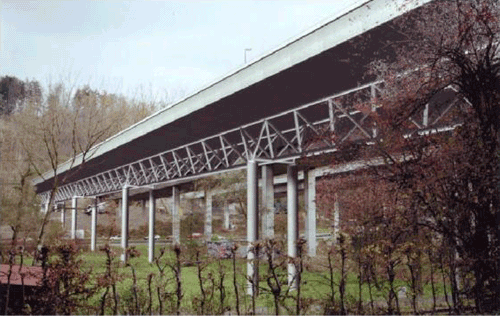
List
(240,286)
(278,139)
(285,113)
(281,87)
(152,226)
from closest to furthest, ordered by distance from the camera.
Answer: (281,87) < (240,286) < (285,113) < (278,139) < (152,226)

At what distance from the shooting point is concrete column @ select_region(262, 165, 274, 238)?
46.4ft

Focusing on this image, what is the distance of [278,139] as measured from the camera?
45.6 feet

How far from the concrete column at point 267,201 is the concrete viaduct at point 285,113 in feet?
0.10

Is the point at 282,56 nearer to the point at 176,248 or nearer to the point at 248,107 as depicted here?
the point at 248,107

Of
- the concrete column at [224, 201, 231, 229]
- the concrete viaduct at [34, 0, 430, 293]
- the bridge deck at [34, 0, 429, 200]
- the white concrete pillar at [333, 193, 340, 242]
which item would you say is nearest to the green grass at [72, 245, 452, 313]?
the concrete viaduct at [34, 0, 430, 293]

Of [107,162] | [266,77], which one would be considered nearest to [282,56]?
[266,77]

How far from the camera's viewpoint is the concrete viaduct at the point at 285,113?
26.0ft

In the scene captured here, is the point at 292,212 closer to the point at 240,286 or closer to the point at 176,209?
the point at 240,286

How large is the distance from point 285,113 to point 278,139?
2.93 m

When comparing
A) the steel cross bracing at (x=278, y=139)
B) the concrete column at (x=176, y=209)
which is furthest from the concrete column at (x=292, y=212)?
the concrete column at (x=176, y=209)

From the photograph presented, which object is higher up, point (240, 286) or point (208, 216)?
point (208, 216)

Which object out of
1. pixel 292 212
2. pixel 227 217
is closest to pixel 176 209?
pixel 227 217

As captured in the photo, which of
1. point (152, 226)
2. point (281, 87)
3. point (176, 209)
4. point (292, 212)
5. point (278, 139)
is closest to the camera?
point (281, 87)

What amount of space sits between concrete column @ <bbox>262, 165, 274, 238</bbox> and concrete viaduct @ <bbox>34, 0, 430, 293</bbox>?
1.2 inches
